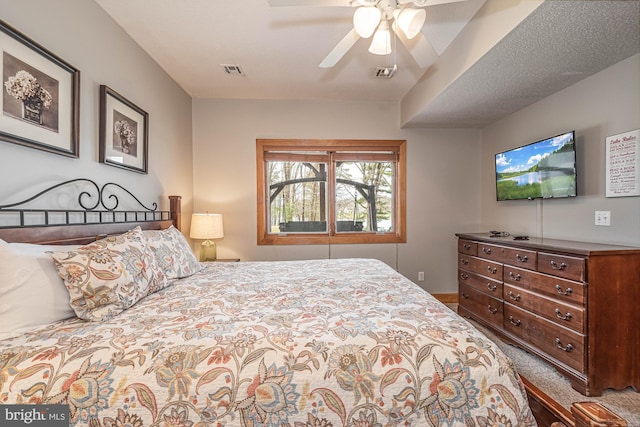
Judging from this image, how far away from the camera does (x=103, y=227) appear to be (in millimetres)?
1940

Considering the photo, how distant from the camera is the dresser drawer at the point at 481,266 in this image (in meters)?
2.65

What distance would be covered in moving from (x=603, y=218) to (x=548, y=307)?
0.82m

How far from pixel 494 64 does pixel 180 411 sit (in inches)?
108

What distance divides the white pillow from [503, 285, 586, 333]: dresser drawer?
9.55 ft

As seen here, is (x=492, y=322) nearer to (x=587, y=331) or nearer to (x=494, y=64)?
(x=587, y=331)

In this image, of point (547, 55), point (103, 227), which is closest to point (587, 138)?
point (547, 55)

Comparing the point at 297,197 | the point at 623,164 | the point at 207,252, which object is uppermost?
the point at 623,164

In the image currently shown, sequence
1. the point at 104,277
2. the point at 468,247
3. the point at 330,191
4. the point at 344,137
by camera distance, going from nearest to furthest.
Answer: the point at 104,277, the point at 468,247, the point at 344,137, the point at 330,191

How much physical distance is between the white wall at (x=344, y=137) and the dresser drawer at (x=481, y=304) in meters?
0.66

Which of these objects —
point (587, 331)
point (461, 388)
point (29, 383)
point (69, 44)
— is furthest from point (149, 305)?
point (587, 331)

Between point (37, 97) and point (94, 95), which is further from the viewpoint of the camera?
point (94, 95)

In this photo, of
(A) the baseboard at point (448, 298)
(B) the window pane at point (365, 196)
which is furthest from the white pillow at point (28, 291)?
(A) the baseboard at point (448, 298)

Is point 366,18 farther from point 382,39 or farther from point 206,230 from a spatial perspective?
point 206,230

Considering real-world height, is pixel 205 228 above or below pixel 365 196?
below
